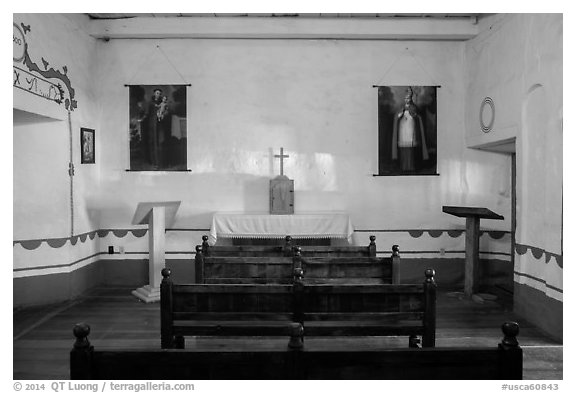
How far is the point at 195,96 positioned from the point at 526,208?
514 cm

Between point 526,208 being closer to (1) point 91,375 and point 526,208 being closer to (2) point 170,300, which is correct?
(2) point 170,300

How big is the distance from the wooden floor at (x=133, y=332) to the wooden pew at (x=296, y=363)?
199 cm

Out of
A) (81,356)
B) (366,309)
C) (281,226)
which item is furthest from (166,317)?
(281,226)

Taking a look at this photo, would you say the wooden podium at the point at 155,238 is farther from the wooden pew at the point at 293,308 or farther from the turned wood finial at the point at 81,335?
the turned wood finial at the point at 81,335

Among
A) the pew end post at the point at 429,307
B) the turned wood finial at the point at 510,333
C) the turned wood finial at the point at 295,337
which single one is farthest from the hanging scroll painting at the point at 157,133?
the turned wood finial at the point at 510,333

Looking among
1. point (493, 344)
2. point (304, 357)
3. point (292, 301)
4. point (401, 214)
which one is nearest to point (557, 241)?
point (493, 344)

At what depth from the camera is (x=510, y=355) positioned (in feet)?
6.41

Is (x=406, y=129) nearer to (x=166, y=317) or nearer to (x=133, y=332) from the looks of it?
(x=133, y=332)

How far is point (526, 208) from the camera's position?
18.4ft

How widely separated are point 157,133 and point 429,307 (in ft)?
18.4

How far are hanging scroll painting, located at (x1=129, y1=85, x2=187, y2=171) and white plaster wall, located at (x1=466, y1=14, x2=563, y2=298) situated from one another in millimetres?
4760

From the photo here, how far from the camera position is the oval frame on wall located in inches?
259

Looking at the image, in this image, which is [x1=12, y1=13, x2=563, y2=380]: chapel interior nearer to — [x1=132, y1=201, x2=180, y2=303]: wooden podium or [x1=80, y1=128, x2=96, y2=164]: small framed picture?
[x1=80, y1=128, x2=96, y2=164]: small framed picture

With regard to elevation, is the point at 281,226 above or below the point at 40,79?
below
